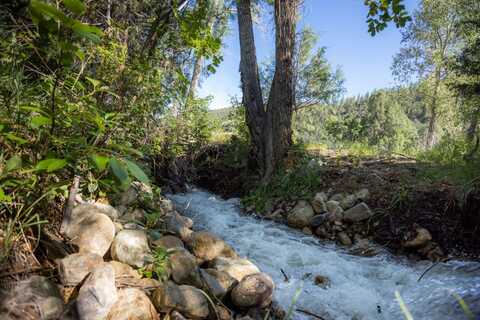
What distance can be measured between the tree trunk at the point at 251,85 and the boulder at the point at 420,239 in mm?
2812

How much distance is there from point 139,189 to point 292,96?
10.9ft

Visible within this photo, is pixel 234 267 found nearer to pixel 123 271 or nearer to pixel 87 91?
pixel 123 271

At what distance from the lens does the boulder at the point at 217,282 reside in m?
1.84

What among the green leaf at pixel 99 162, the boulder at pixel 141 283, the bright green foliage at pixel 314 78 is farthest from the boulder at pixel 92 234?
the bright green foliage at pixel 314 78

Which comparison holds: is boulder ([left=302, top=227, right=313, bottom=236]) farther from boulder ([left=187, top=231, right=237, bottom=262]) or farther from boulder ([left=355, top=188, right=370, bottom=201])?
boulder ([left=187, top=231, right=237, bottom=262])

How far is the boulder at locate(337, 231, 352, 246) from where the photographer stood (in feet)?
10.8

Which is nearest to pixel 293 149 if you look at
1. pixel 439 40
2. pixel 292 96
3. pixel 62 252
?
pixel 292 96

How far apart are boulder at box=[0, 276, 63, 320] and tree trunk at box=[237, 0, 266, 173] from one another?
166 inches

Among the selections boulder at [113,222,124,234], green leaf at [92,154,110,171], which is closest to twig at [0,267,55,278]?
boulder at [113,222,124,234]

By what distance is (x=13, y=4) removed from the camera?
3.94 ft

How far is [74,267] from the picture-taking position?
4.66ft

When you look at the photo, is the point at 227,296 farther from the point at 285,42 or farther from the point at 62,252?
the point at 285,42

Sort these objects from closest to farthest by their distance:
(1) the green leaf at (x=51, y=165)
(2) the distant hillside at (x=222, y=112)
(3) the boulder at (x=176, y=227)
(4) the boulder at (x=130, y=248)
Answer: (1) the green leaf at (x=51, y=165) → (4) the boulder at (x=130, y=248) → (3) the boulder at (x=176, y=227) → (2) the distant hillside at (x=222, y=112)

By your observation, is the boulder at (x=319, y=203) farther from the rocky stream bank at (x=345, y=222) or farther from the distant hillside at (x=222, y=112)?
the distant hillside at (x=222, y=112)
